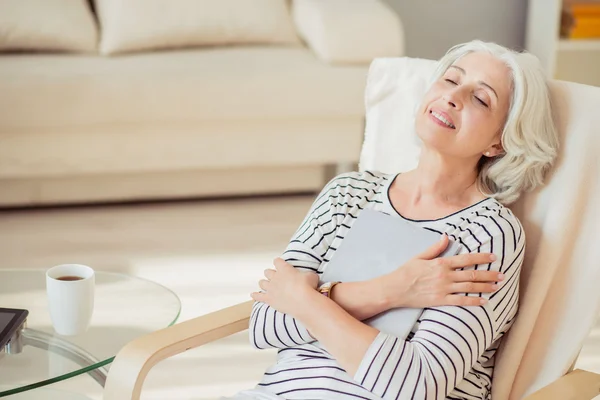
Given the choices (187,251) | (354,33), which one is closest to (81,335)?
(187,251)

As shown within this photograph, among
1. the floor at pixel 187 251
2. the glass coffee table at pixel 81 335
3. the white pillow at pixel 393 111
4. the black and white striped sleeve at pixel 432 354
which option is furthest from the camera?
the floor at pixel 187 251

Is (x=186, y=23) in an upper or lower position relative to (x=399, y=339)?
upper

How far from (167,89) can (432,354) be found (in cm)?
215

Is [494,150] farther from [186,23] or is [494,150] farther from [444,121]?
[186,23]

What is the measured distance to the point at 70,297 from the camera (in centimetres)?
171

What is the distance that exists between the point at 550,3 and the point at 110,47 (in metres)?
2.09

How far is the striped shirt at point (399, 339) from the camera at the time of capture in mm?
1394

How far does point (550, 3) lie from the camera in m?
4.27

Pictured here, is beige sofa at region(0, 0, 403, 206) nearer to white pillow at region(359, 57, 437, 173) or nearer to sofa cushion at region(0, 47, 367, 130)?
sofa cushion at region(0, 47, 367, 130)

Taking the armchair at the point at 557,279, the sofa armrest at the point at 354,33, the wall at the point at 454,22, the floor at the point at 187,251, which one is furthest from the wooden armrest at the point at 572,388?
the wall at the point at 454,22

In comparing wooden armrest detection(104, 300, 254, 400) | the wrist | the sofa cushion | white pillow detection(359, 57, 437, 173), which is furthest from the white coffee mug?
the sofa cushion

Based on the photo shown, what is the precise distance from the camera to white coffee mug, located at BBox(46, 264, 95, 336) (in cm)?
170

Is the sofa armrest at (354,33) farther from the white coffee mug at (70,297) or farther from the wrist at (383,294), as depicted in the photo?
the wrist at (383,294)

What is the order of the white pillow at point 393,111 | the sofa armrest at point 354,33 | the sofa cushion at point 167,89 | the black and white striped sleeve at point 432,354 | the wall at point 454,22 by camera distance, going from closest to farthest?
the black and white striped sleeve at point 432,354, the white pillow at point 393,111, the sofa cushion at point 167,89, the sofa armrest at point 354,33, the wall at point 454,22
